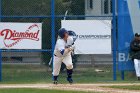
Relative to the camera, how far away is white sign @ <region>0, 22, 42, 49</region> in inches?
814

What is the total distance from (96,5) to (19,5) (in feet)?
11.1

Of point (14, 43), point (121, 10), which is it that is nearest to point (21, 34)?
point (14, 43)

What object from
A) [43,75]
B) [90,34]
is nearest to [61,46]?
[90,34]

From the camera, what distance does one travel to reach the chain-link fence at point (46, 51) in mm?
21484

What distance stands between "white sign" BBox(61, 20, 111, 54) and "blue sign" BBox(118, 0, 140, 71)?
1.82ft

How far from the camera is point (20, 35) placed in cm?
2072

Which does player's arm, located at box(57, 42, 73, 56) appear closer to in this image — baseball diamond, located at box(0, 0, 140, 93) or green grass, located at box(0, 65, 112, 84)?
baseball diamond, located at box(0, 0, 140, 93)

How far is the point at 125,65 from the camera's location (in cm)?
2116

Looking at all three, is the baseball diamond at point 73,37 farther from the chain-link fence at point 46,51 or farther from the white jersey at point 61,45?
the white jersey at point 61,45

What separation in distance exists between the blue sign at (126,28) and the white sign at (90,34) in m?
0.55

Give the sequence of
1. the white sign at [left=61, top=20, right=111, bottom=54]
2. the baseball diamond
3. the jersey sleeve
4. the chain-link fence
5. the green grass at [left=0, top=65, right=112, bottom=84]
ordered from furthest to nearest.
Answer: the chain-link fence < the white sign at [left=61, top=20, right=111, bottom=54] < the baseball diamond < the green grass at [left=0, top=65, right=112, bottom=84] < the jersey sleeve

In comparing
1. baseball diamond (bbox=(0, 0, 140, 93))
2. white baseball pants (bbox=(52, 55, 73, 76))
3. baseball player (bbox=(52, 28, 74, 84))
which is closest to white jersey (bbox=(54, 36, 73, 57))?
baseball player (bbox=(52, 28, 74, 84))

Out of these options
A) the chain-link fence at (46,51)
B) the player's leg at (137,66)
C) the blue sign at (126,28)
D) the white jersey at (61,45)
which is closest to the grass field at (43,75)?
the chain-link fence at (46,51)

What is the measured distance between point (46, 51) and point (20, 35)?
1224mm
